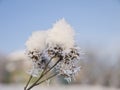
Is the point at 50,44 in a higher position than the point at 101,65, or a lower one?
higher

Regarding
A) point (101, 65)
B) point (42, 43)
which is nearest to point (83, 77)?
point (101, 65)

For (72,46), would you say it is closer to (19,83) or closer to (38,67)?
(38,67)

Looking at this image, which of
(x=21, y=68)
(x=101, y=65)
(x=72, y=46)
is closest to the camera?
(x=72, y=46)

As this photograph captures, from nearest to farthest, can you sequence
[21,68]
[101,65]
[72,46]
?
[72,46] → [21,68] → [101,65]

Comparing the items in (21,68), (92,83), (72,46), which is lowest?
(92,83)

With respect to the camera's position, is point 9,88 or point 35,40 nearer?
point 35,40
